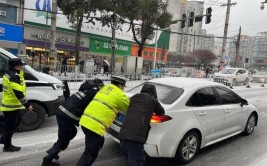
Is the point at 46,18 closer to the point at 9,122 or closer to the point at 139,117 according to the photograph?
the point at 9,122

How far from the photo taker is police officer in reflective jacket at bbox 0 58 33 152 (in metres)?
5.17

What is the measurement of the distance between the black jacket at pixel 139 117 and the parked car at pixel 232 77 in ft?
66.1

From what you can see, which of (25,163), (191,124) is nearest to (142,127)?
(191,124)

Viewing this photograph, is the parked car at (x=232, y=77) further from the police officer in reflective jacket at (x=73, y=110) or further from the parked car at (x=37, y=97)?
the police officer in reflective jacket at (x=73, y=110)

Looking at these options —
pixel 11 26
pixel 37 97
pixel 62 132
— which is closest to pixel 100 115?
pixel 62 132

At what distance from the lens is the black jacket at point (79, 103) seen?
4.60m

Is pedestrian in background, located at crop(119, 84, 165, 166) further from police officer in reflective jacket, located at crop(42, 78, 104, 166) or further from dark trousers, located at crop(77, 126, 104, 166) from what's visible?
police officer in reflective jacket, located at crop(42, 78, 104, 166)

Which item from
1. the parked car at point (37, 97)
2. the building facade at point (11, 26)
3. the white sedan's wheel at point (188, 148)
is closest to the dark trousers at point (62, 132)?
the white sedan's wheel at point (188, 148)

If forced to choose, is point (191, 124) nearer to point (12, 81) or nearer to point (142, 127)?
point (142, 127)

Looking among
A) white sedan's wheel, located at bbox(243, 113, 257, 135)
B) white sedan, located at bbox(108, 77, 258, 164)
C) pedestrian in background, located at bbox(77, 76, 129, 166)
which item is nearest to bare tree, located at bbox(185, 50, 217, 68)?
white sedan's wheel, located at bbox(243, 113, 257, 135)

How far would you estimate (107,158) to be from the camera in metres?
5.52

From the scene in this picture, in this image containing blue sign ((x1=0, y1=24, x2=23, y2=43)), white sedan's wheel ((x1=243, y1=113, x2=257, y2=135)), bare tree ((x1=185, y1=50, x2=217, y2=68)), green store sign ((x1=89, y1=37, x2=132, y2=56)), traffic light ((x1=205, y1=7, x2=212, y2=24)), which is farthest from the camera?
bare tree ((x1=185, y1=50, x2=217, y2=68))

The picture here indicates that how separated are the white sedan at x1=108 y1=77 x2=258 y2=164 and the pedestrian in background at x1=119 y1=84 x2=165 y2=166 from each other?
0.84m

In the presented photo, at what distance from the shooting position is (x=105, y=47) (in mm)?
32500
